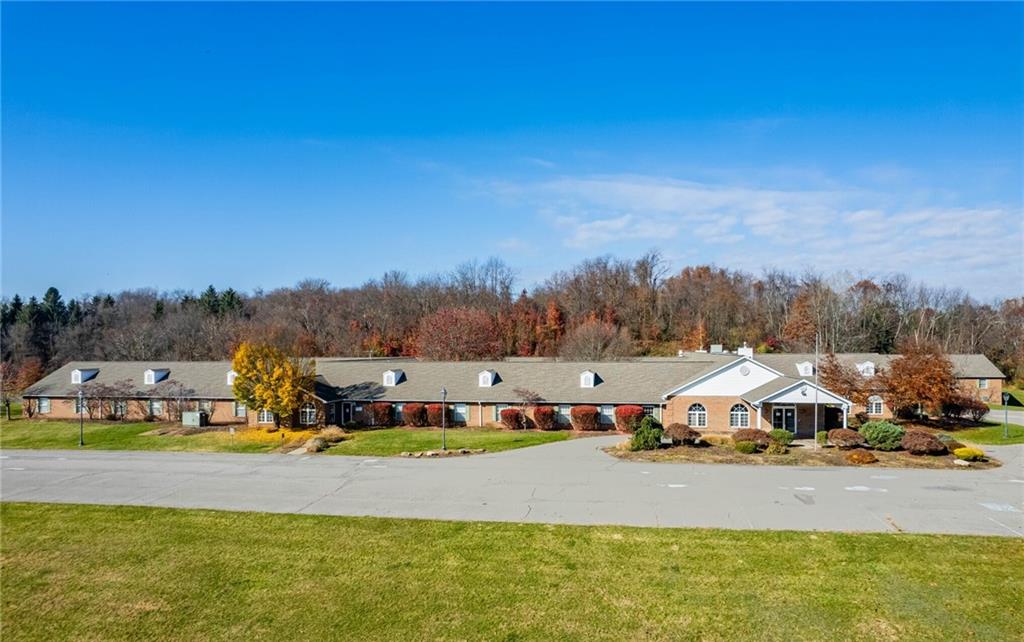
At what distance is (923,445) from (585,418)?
1620 cm

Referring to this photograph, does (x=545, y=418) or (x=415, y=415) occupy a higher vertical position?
(x=415, y=415)

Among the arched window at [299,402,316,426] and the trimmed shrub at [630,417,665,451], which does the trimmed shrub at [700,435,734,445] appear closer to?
the trimmed shrub at [630,417,665,451]

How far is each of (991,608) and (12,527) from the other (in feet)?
84.4

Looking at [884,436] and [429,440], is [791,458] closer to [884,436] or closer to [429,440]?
[884,436]

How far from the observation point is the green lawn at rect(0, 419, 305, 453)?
108 ft

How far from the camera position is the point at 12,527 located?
19.1 metres

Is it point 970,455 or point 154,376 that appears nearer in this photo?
point 970,455

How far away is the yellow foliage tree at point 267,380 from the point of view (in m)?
35.4

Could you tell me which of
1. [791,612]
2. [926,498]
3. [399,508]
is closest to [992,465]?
[926,498]

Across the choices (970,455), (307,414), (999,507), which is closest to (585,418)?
(307,414)

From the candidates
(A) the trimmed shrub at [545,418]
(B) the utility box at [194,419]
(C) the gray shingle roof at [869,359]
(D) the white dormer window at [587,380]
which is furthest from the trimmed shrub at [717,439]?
(B) the utility box at [194,419]

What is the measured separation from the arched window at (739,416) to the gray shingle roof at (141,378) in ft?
103

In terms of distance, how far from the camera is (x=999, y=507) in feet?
65.5

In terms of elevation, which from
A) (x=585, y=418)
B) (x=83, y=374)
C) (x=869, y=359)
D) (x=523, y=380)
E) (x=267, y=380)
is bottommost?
(x=585, y=418)
